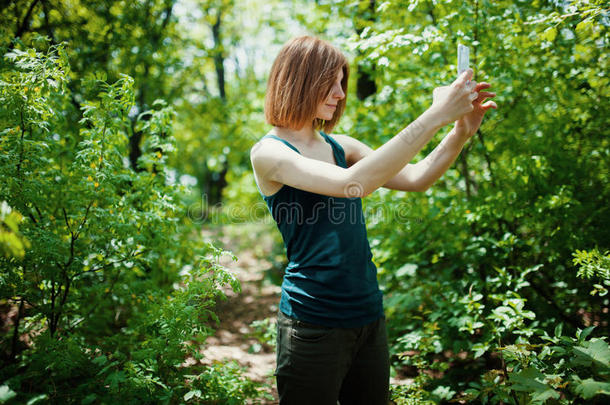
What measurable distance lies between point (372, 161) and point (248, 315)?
3.49 meters

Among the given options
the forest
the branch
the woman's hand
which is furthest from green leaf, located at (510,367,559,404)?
the branch

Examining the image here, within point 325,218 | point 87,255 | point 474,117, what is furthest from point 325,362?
point 87,255

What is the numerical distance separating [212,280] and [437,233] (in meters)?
1.78

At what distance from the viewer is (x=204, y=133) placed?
716 cm

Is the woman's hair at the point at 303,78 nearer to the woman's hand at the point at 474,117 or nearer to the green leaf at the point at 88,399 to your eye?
the woman's hand at the point at 474,117

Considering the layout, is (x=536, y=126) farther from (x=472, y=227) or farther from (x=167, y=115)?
(x=167, y=115)

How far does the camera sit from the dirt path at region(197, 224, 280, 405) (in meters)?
3.10

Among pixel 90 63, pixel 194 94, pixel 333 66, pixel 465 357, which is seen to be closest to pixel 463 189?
pixel 465 357

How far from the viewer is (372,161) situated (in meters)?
1.22

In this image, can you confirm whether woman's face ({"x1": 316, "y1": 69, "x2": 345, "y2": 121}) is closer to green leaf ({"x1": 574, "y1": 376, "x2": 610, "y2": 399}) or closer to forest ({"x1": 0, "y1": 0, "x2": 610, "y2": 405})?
forest ({"x1": 0, "y1": 0, "x2": 610, "y2": 405})

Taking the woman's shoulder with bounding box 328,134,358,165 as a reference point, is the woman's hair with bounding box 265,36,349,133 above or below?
above

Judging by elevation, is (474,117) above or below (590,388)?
above

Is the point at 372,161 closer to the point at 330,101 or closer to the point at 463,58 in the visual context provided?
the point at 330,101

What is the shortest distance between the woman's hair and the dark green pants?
80 cm
